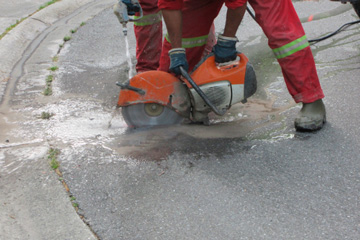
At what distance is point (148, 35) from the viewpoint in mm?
4141

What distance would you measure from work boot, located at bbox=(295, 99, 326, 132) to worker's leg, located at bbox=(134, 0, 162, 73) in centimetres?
157

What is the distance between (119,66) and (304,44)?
2223 mm

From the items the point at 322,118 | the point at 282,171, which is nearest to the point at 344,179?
the point at 282,171

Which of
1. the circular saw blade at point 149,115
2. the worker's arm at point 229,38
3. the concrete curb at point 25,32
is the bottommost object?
the concrete curb at point 25,32

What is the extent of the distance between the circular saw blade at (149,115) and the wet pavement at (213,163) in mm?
64

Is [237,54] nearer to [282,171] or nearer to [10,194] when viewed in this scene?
[282,171]

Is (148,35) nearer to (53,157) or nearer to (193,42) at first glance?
(193,42)

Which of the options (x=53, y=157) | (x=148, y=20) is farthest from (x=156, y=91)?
(x=148, y=20)

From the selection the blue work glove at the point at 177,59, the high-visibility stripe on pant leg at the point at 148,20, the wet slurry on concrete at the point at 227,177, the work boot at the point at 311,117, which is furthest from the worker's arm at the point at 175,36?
the high-visibility stripe on pant leg at the point at 148,20

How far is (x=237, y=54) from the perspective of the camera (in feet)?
10.4

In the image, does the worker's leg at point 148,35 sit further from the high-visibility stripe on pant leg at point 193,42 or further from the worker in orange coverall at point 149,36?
the high-visibility stripe on pant leg at point 193,42

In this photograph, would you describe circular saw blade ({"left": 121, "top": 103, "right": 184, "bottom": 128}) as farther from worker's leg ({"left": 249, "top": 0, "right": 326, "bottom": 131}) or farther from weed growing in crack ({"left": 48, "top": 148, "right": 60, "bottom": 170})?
worker's leg ({"left": 249, "top": 0, "right": 326, "bottom": 131})

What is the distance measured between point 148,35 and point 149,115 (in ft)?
3.68

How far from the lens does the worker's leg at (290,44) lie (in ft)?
10.0
